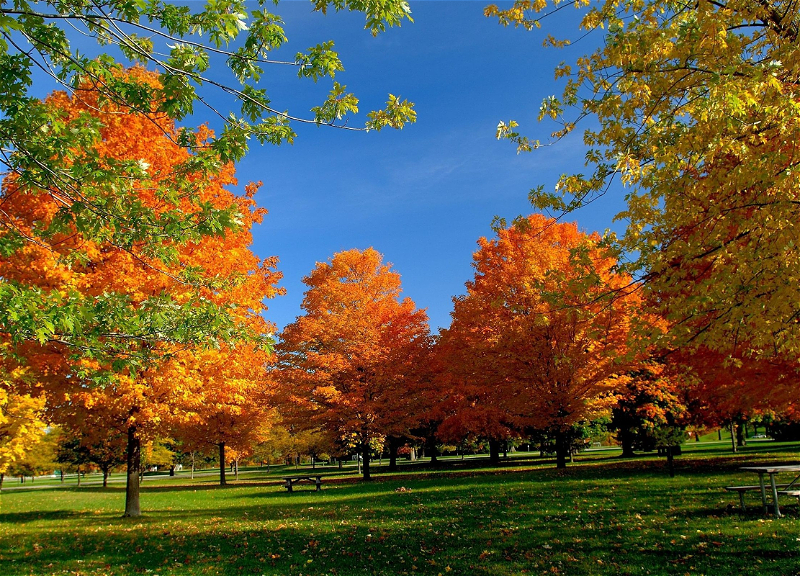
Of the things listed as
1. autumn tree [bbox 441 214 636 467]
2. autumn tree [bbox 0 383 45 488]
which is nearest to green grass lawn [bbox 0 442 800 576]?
autumn tree [bbox 0 383 45 488]

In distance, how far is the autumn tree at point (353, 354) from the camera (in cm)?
2377

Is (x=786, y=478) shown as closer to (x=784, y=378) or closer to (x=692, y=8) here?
(x=784, y=378)

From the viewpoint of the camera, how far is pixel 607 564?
6324 mm

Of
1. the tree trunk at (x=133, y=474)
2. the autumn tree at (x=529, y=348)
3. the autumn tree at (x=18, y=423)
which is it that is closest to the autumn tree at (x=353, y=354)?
the autumn tree at (x=529, y=348)

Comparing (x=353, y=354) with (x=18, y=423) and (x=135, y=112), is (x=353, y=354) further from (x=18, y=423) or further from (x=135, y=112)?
(x=135, y=112)

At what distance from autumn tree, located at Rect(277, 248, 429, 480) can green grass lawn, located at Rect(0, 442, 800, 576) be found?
30.7ft

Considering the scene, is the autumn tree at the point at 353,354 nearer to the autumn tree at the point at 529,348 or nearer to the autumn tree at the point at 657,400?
the autumn tree at the point at 529,348

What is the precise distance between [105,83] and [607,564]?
8.32 m

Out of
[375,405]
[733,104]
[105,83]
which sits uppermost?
[105,83]

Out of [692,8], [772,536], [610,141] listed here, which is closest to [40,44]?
[610,141]

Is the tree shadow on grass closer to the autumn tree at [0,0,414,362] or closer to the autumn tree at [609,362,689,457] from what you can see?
the autumn tree at [0,0,414,362]

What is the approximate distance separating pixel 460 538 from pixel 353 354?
16.6 metres

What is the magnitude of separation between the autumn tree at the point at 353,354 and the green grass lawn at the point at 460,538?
9353mm

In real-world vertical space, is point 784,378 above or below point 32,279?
below
